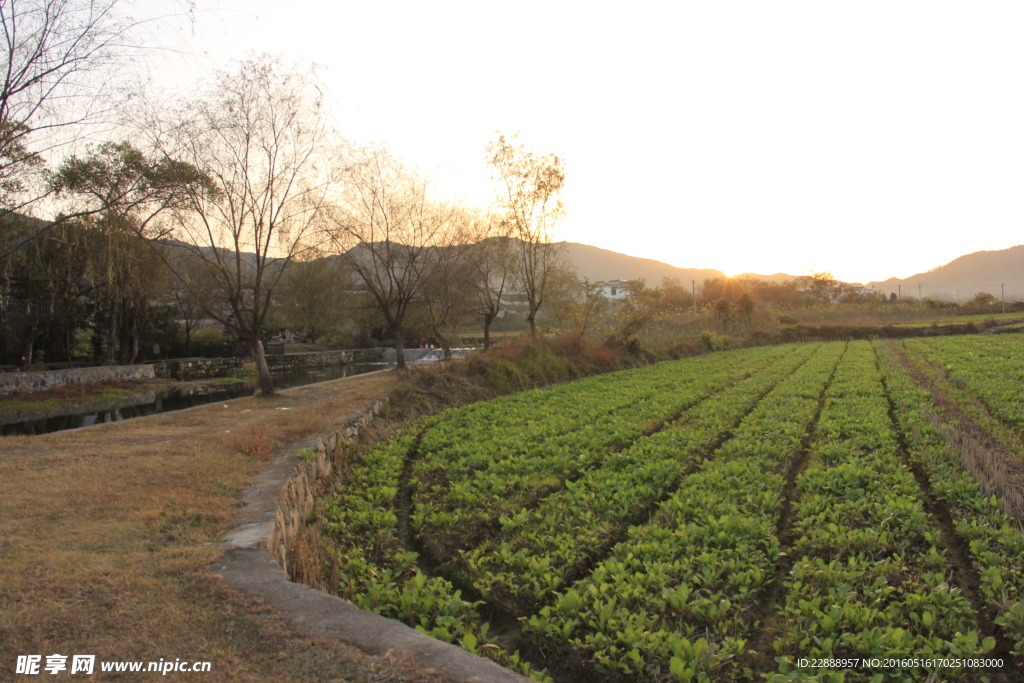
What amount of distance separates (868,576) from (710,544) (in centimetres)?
102

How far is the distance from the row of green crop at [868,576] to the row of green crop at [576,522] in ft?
4.33

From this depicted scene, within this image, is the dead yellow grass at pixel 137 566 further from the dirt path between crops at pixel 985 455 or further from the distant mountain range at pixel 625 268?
the distant mountain range at pixel 625 268

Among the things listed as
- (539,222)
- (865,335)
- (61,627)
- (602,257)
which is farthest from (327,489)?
(602,257)

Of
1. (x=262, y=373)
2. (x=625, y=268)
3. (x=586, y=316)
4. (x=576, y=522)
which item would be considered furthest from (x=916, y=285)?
(x=576, y=522)

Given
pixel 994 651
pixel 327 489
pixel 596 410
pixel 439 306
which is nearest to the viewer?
pixel 994 651

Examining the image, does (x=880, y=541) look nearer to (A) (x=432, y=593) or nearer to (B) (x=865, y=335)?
(A) (x=432, y=593)

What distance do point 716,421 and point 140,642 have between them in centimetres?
790

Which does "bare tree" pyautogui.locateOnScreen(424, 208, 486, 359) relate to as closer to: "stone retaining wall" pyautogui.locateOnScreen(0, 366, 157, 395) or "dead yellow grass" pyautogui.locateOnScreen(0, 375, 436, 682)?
"stone retaining wall" pyautogui.locateOnScreen(0, 366, 157, 395)

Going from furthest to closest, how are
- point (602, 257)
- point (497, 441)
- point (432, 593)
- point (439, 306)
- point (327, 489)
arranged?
point (602, 257), point (439, 306), point (497, 441), point (327, 489), point (432, 593)

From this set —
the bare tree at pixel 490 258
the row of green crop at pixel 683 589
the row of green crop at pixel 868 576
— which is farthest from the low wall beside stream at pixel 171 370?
the row of green crop at pixel 868 576

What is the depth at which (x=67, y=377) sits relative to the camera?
786 inches

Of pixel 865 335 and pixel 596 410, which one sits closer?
pixel 596 410

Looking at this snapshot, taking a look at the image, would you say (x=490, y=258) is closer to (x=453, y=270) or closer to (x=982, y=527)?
(x=453, y=270)

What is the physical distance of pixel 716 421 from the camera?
361 inches
